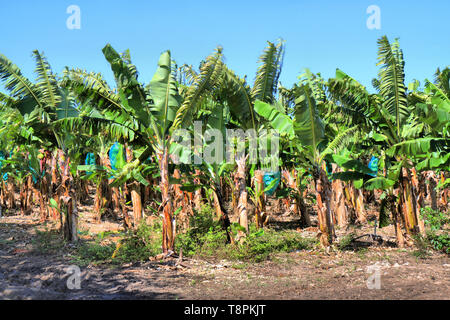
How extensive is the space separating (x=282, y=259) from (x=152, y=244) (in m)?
3.29

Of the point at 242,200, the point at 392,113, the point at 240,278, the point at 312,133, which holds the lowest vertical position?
the point at 240,278

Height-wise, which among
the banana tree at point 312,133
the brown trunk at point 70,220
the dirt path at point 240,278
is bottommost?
the dirt path at point 240,278

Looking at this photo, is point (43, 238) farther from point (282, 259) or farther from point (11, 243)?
point (282, 259)

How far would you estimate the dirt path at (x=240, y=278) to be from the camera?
670 centimetres

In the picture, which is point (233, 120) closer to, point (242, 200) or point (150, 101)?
point (242, 200)

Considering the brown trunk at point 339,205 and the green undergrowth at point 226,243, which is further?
the brown trunk at point 339,205

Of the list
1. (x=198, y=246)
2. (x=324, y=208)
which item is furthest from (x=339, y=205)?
(x=198, y=246)

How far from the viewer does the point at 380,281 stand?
24.4 ft

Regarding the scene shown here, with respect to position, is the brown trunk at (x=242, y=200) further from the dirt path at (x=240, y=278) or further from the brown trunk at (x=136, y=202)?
the brown trunk at (x=136, y=202)

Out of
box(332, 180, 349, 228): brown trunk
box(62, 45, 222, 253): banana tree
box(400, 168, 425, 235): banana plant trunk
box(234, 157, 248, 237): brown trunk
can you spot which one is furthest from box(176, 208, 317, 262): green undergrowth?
box(332, 180, 349, 228): brown trunk

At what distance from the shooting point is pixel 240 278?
8.03 meters

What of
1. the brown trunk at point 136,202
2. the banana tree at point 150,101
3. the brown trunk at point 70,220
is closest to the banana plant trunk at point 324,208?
the banana tree at point 150,101

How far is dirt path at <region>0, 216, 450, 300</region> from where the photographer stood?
6704mm

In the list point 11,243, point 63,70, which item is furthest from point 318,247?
point 11,243
